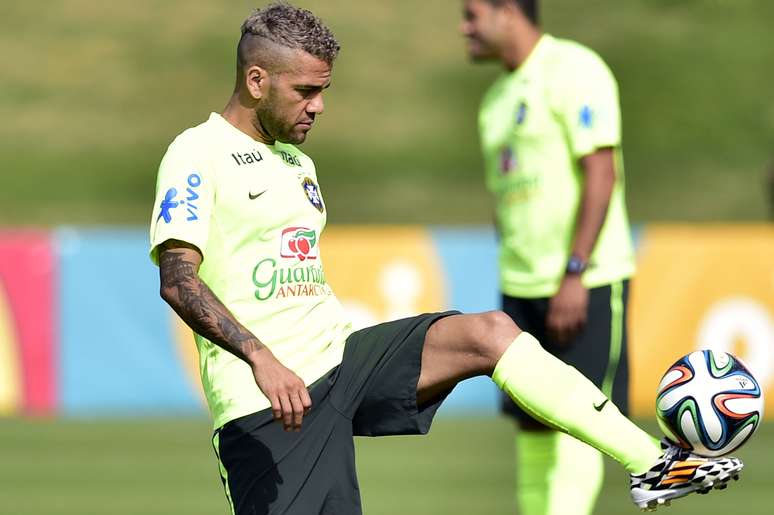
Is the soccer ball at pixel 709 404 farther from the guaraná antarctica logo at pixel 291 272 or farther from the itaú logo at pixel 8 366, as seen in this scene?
the itaú logo at pixel 8 366

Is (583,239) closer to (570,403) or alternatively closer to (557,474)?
(557,474)

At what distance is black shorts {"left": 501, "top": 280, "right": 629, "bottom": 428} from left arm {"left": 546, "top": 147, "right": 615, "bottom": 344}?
0.08 meters

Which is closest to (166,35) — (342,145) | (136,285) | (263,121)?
(342,145)

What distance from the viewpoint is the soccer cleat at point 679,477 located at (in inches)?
169

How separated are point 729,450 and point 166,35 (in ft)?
71.5

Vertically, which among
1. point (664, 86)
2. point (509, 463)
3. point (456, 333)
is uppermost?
point (664, 86)

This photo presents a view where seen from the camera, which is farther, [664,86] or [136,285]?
[664,86]

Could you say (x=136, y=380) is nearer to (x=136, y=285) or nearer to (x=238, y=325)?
(x=136, y=285)

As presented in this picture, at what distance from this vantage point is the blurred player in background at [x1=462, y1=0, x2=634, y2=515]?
231 inches

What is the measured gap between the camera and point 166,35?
25188 mm

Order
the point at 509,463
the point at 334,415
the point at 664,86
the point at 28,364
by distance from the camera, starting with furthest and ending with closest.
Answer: the point at 664,86 → the point at 28,364 → the point at 509,463 → the point at 334,415

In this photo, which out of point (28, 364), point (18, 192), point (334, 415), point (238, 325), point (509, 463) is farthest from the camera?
point (18, 192)

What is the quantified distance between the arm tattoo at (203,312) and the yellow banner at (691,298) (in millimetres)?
7532

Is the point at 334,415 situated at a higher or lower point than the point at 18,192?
lower
